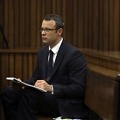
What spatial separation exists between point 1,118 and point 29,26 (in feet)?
6.12

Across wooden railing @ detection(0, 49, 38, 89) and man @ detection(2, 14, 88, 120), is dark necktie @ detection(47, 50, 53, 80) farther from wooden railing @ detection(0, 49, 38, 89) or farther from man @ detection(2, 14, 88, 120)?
wooden railing @ detection(0, 49, 38, 89)

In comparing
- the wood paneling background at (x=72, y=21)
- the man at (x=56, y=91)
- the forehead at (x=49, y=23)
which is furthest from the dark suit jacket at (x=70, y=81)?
the wood paneling background at (x=72, y=21)

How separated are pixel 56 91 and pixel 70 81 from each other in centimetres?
16

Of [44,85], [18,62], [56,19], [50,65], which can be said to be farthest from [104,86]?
[18,62]

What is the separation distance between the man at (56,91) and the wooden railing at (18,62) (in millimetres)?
1362

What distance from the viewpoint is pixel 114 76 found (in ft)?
8.84

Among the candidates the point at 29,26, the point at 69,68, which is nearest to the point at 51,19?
the point at 69,68

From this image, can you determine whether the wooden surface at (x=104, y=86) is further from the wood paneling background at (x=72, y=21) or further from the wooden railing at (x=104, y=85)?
the wood paneling background at (x=72, y=21)

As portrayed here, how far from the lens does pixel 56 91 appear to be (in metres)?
3.49

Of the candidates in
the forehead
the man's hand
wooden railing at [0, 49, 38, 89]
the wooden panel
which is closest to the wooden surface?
the wooden panel

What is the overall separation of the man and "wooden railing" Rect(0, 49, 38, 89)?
1362 mm

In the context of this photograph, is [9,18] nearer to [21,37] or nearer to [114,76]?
[21,37]

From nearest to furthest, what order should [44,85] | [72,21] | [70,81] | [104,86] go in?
[104,86], [44,85], [70,81], [72,21]

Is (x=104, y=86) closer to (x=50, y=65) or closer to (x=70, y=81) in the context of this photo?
(x=70, y=81)
